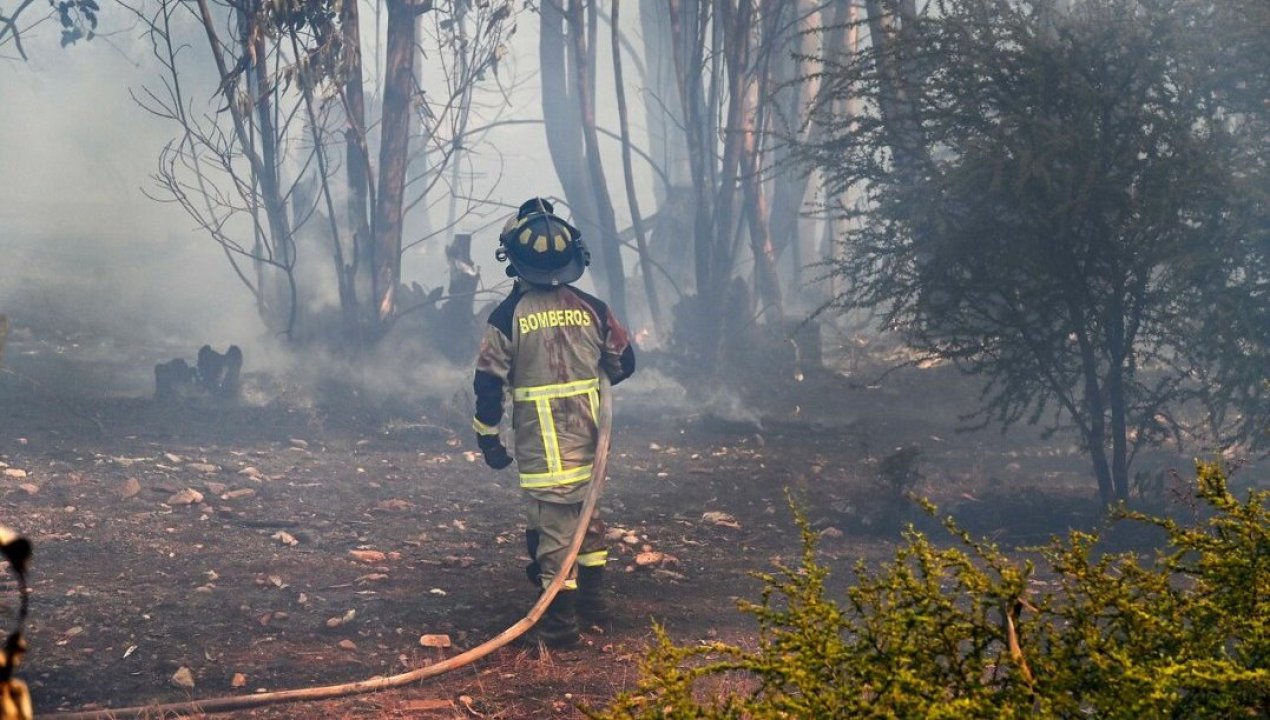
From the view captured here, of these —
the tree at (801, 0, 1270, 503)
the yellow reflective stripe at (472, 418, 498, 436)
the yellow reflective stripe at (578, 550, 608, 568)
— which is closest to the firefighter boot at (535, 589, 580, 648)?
the yellow reflective stripe at (578, 550, 608, 568)

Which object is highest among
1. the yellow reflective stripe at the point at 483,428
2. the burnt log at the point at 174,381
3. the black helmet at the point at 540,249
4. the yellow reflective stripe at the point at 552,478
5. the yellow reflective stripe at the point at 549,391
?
the black helmet at the point at 540,249

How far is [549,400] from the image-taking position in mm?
5387

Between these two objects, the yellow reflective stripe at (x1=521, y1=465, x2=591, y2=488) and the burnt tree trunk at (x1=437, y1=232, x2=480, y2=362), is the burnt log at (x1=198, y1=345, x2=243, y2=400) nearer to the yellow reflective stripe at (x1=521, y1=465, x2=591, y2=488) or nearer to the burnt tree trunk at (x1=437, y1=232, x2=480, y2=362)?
the burnt tree trunk at (x1=437, y1=232, x2=480, y2=362)

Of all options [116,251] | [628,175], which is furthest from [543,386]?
[116,251]

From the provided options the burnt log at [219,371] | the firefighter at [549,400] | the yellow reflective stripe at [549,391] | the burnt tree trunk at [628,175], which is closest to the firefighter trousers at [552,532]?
the firefighter at [549,400]

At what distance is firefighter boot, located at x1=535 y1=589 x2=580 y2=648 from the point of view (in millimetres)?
5223

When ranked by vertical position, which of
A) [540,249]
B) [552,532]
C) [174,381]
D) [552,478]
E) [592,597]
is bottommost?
[592,597]

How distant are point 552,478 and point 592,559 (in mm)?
499

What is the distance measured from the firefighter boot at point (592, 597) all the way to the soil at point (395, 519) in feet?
0.34

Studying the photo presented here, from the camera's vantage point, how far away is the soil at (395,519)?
4.82m

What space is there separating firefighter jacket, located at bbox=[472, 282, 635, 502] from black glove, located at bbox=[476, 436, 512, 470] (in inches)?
2.1

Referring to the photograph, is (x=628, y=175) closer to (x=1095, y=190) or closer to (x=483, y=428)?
(x=1095, y=190)

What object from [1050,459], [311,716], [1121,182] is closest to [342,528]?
[311,716]

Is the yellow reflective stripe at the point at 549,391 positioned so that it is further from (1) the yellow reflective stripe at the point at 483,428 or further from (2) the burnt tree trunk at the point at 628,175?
(2) the burnt tree trunk at the point at 628,175
